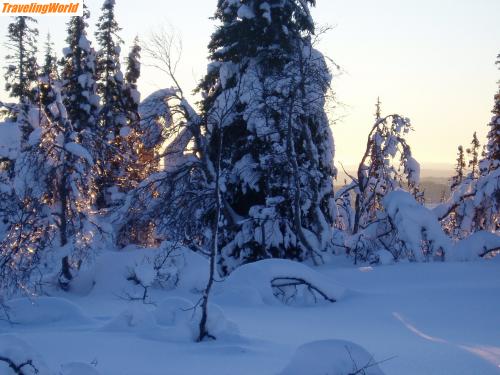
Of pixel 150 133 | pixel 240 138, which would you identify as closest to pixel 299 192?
pixel 240 138

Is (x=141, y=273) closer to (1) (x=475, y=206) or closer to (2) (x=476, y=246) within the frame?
(2) (x=476, y=246)

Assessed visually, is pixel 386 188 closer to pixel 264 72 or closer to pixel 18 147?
pixel 264 72

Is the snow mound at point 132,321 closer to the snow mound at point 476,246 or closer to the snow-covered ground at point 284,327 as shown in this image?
the snow-covered ground at point 284,327

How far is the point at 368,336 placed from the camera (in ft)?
27.7

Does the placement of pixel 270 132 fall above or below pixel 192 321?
above

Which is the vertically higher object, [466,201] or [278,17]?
[278,17]

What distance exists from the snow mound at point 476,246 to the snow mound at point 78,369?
41.1 feet

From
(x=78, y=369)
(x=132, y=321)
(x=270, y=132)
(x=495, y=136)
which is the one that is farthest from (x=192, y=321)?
(x=495, y=136)

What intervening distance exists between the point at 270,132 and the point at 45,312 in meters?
8.95

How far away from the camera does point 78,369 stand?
5.72m

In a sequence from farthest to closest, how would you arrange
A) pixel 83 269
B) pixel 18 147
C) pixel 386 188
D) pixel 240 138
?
pixel 386 188 < pixel 240 138 < pixel 83 269 < pixel 18 147

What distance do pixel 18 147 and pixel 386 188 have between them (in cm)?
1277

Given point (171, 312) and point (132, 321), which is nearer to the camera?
point (132, 321)

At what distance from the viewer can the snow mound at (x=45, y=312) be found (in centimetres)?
998
